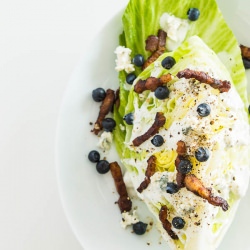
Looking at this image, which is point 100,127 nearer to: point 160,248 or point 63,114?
point 63,114

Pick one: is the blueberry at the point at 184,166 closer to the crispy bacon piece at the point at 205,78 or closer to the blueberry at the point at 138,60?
the crispy bacon piece at the point at 205,78

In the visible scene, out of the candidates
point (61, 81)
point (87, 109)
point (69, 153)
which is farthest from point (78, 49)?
point (69, 153)

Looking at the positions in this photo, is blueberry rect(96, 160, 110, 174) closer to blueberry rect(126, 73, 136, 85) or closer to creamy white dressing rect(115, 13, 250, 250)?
creamy white dressing rect(115, 13, 250, 250)

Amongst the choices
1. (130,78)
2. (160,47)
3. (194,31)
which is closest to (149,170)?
(130,78)

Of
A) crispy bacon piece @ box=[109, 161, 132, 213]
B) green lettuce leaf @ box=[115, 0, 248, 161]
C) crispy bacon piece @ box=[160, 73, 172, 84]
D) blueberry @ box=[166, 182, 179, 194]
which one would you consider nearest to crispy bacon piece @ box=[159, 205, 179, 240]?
blueberry @ box=[166, 182, 179, 194]

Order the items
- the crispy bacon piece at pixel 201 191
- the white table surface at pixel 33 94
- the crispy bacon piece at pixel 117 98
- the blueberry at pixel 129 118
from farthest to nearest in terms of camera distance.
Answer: the white table surface at pixel 33 94, the crispy bacon piece at pixel 117 98, the blueberry at pixel 129 118, the crispy bacon piece at pixel 201 191

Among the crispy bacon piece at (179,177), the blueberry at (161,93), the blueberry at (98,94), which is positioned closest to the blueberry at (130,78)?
the blueberry at (98,94)
